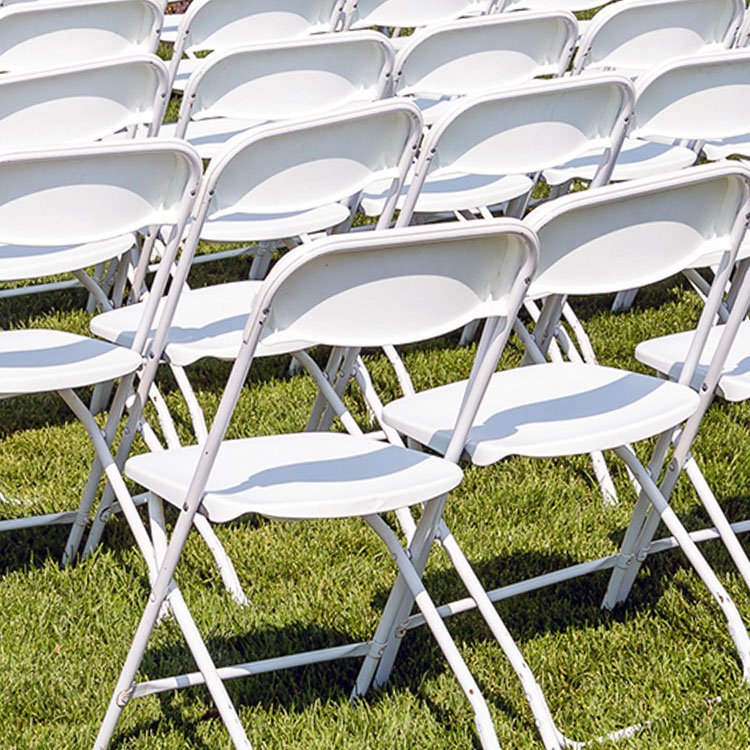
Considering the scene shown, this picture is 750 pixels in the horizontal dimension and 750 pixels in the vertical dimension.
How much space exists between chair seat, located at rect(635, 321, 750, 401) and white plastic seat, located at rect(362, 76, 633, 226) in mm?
543

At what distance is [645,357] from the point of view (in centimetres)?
346

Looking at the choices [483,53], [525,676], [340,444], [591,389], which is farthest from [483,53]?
[525,676]

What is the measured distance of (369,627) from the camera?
11.2 ft

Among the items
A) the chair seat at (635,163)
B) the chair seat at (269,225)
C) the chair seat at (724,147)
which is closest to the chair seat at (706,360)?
the chair seat at (269,225)

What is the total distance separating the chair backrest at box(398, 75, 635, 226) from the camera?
3.37 meters

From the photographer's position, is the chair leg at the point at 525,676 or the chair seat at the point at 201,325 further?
the chair seat at the point at 201,325

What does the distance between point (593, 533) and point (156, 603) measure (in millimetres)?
1509

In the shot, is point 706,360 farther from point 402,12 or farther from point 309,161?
point 402,12

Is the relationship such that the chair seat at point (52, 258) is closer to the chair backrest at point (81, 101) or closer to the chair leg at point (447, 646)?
the chair backrest at point (81, 101)

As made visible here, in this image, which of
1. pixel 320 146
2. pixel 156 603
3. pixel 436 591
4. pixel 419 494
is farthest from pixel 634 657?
pixel 320 146

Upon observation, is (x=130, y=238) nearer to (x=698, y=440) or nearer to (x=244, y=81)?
(x=244, y=81)

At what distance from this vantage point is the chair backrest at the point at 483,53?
174 inches

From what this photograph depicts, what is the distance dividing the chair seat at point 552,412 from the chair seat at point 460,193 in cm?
118

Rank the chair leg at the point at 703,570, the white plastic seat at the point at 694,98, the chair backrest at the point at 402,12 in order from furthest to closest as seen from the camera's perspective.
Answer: the chair backrest at the point at 402,12, the white plastic seat at the point at 694,98, the chair leg at the point at 703,570
